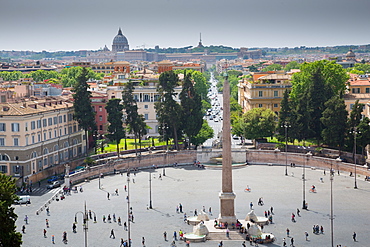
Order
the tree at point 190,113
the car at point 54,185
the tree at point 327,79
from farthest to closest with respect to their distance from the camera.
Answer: the tree at point 327,79, the tree at point 190,113, the car at point 54,185

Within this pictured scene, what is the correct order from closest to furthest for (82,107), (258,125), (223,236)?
(223,236) < (82,107) < (258,125)

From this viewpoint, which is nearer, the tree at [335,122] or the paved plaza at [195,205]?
the paved plaza at [195,205]

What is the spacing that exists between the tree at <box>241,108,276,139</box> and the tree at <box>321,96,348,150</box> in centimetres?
1012

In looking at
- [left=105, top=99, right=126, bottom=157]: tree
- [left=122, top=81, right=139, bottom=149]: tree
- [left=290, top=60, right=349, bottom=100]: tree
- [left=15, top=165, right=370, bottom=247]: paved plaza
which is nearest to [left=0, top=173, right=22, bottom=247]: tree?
[left=15, top=165, right=370, bottom=247]: paved plaza

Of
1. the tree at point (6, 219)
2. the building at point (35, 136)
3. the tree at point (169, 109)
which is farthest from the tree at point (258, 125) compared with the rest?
the tree at point (6, 219)

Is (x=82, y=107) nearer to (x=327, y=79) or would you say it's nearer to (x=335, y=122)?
(x=335, y=122)

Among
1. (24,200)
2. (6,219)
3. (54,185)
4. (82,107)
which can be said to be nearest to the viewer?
(6,219)

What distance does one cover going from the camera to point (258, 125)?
9675cm

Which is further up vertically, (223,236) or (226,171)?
(226,171)

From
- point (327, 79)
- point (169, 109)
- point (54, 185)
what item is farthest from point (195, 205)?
point (327, 79)

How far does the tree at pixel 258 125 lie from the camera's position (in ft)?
317

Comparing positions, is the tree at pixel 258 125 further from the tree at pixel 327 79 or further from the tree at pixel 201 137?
the tree at pixel 327 79

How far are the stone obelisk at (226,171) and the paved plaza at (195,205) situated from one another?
3.02m

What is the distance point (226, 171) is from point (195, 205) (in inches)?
496
